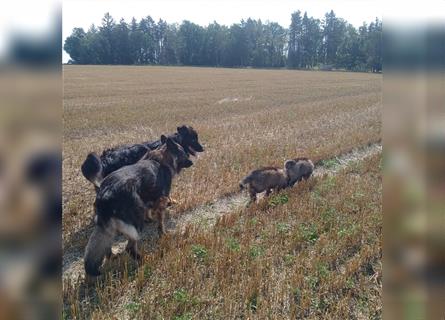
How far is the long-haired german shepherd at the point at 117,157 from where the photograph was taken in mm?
6137

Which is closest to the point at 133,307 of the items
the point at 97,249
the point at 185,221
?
the point at 97,249

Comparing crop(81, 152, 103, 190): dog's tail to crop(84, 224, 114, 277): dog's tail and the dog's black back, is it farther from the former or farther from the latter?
A: crop(84, 224, 114, 277): dog's tail

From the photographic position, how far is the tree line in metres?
86.0

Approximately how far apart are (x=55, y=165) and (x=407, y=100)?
140 cm

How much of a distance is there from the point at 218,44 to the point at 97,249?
9130 cm

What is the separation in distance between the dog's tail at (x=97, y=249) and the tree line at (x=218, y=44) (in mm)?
88783

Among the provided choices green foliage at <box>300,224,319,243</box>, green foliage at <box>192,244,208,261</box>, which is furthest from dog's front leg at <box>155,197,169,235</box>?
green foliage at <box>300,224,319,243</box>

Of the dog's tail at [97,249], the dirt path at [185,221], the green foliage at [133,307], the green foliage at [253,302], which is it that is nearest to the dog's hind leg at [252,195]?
the dirt path at [185,221]

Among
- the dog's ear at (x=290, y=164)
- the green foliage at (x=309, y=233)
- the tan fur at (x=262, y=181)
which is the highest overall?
the dog's ear at (x=290, y=164)

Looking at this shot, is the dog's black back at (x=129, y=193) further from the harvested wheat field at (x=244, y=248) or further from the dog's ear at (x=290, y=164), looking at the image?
the dog's ear at (x=290, y=164)

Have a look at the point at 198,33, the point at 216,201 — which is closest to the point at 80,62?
the point at 198,33

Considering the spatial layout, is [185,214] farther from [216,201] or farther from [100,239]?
[100,239]

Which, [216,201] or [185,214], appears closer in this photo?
[185,214]

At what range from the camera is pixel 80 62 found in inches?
3450
